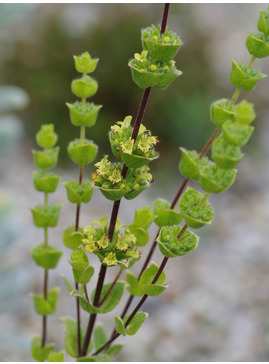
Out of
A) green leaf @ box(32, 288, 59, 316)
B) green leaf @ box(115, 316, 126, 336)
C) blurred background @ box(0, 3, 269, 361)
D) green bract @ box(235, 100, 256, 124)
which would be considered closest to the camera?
green bract @ box(235, 100, 256, 124)

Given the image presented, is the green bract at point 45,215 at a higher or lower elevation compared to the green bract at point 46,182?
lower

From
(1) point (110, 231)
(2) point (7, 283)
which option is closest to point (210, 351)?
(2) point (7, 283)

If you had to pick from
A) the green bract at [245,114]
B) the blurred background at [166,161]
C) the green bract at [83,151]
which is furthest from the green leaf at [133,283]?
the blurred background at [166,161]

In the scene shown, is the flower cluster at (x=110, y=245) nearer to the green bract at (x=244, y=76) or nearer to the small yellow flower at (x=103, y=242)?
the small yellow flower at (x=103, y=242)

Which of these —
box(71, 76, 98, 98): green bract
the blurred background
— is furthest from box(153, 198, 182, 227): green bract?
the blurred background

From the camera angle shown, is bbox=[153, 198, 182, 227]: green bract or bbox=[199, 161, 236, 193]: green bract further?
bbox=[153, 198, 182, 227]: green bract

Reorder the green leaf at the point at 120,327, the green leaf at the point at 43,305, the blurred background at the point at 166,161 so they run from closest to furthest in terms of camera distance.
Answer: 1. the green leaf at the point at 120,327
2. the green leaf at the point at 43,305
3. the blurred background at the point at 166,161

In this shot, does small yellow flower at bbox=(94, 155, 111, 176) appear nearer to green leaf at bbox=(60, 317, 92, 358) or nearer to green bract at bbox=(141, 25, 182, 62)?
green bract at bbox=(141, 25, 182, 62)
